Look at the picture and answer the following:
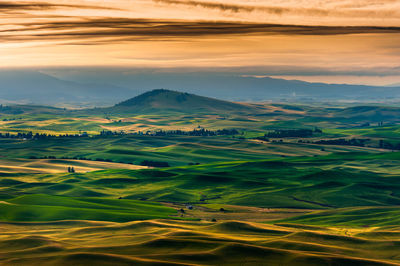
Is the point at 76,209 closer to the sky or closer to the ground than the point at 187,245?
closer to the ground

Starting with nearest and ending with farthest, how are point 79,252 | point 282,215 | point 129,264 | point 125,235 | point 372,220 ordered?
1. point 129,264
2. point 79,252
3. point 125,235
4. point 372,220
5. point 282,215

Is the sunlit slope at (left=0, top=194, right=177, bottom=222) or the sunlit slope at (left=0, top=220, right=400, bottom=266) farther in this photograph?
the sunlit slope at (left=0, top=194, right=177, bottom=222)

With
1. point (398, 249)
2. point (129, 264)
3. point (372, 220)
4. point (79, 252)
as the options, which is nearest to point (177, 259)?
point (129, 264)

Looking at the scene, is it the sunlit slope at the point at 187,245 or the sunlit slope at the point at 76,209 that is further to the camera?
the sunlit slope at the point at 76,209

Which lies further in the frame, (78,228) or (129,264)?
(78,228)

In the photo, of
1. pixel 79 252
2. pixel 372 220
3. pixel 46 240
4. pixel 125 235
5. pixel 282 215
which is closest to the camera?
pixel 79 252

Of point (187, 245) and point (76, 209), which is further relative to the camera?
point (76, 209)

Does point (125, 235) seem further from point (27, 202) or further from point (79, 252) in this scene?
point (27, 202)

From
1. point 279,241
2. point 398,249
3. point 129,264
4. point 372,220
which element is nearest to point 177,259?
point 129,264

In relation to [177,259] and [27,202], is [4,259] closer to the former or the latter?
[177,259]
